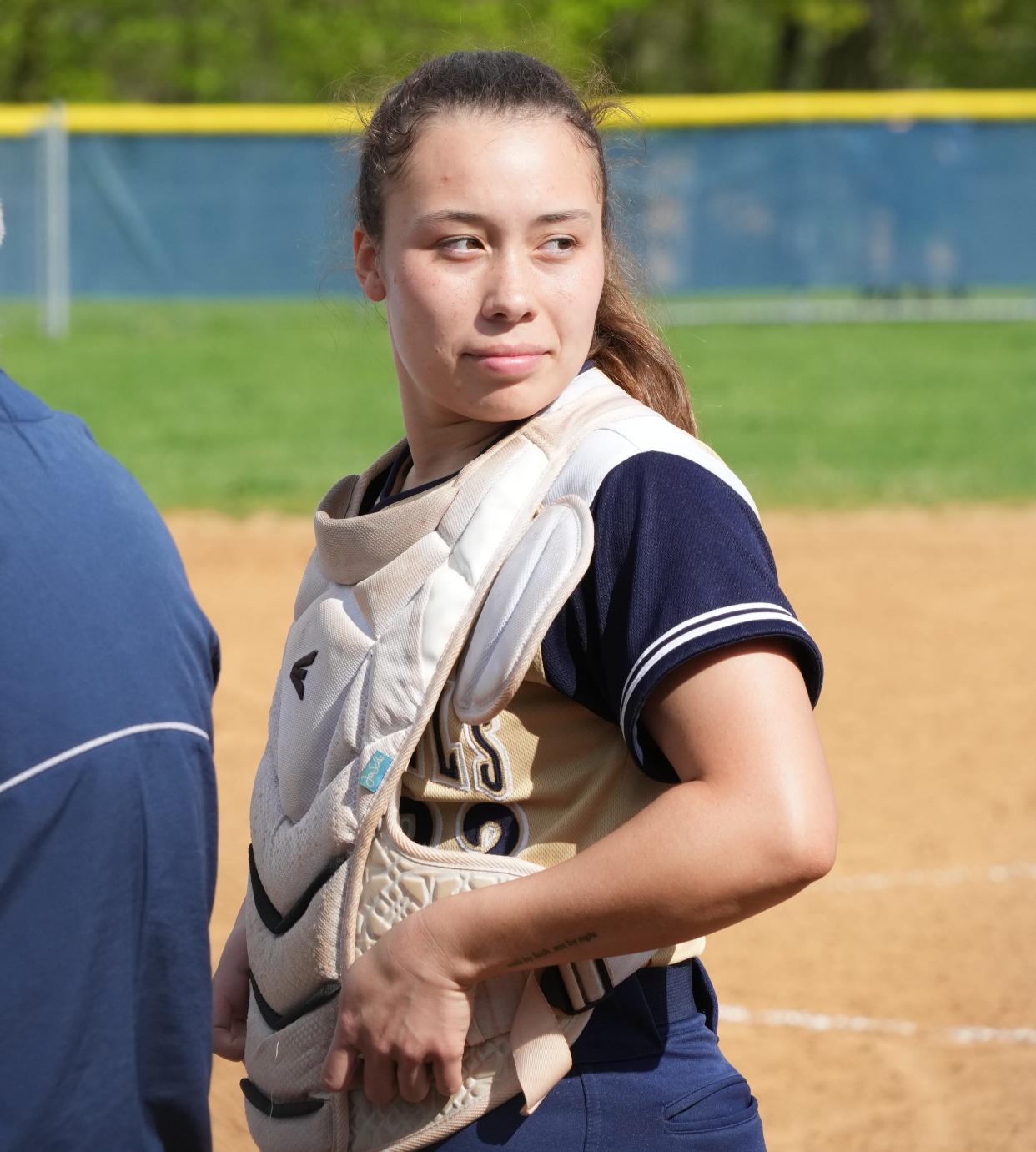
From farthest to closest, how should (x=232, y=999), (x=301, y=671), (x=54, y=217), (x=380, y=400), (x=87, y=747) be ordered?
(x=54, y=217) < (x=380, y=400) < (x=232, y=999) < (x=301, y=671) < (x=87, y=747)

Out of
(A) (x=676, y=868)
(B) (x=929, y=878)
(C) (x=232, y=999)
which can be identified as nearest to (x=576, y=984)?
(A) (x=676, y=868)

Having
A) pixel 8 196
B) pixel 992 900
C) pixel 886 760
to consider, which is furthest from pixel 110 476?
pixel 8 196

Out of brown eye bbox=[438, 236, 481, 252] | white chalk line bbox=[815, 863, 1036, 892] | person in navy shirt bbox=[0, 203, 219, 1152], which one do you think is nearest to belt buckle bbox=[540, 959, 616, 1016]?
person in navy shirt bbox=[0, 203, 219, 1152]

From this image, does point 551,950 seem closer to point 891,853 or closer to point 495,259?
point 495,259

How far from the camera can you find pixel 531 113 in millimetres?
1651

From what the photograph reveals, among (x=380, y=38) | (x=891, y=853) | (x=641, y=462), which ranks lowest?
(x=891, y=853)

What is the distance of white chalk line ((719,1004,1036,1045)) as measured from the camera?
3.69m

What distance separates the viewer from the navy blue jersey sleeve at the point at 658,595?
143 cm

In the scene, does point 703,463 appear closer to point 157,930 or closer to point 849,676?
point 157,930

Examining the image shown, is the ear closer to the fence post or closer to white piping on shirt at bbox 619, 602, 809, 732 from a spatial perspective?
white piping on shirt at bbox 619, 602, 809, 732

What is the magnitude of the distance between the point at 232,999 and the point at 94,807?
0.64 metres

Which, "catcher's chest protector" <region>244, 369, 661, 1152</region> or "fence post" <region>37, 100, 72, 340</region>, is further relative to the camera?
"fence post" <region>37, 100, 72, 340</region>

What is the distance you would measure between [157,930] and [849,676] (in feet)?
16.7

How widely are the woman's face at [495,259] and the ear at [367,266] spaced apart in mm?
109
